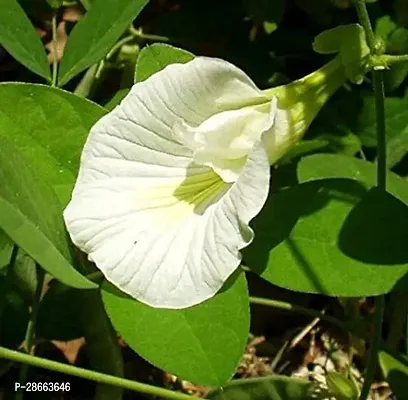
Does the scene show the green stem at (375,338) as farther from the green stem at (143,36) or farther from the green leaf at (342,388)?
the green stem at (143,36)

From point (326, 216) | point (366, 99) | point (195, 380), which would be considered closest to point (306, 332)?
point (366, 99)

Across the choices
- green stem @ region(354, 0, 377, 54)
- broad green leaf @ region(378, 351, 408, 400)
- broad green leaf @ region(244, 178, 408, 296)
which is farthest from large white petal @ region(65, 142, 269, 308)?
broad green leaf @ region(378, 351, 408, 400)

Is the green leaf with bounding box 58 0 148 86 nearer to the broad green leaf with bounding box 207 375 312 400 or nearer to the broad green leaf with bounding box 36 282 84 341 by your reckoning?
the broad green leaf with bounding box 36 282 84 341

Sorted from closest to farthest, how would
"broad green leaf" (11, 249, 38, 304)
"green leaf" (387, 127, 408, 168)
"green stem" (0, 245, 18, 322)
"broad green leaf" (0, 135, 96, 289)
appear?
"broad green leaf" (0, 135, 96, 289) → "green stem" (0, 245, 18, 322) → "broad green leaf" (11, 249, 38, 304) → "green leaf" (387, 127, 408, 168)

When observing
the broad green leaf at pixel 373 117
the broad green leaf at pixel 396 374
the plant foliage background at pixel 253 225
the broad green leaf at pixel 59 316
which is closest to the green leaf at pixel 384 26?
the plant foliage background at pixel 253 225

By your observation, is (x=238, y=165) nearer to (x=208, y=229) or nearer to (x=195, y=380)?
(x=208, y=229)

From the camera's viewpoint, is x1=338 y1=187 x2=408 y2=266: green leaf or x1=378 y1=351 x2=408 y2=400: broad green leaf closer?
x1=338 y1=187 x2=408 y2=266: green leaf
